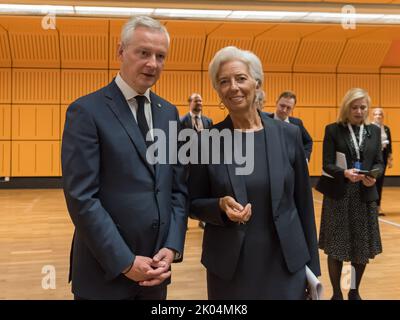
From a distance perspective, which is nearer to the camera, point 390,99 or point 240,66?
point 240,66

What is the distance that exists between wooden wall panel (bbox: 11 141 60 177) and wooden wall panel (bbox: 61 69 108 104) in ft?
4.34

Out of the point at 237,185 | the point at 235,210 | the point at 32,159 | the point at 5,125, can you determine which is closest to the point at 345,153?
the point at 237,185

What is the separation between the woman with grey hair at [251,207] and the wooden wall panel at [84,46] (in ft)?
33.4

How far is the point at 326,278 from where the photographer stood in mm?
4648

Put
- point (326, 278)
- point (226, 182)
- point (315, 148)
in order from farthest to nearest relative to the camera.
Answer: point (315, 148), point (326, 278), point (226, 182)

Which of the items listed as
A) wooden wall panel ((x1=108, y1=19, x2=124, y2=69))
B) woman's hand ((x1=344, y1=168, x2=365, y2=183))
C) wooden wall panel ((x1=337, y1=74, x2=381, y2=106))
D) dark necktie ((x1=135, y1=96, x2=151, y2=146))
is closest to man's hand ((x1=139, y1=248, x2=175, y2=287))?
dark necktie ((x1=135, y1=96, x2=151, y2=146))

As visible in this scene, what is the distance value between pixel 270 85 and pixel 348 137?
30.1ft

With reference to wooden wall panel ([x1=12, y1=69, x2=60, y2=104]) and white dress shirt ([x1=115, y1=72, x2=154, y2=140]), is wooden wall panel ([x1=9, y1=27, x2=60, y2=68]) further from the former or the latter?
white dress shirt ([x1=115, y1=72, x2=154, y2=140])

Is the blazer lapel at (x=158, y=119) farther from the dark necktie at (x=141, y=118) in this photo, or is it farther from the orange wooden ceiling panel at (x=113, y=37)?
the orange wooden ceiling panel at (x=113, y=37)

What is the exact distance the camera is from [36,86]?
1194 centimetres

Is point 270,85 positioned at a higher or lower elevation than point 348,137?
lower

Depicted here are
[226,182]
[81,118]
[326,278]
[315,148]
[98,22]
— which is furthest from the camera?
[315,148]

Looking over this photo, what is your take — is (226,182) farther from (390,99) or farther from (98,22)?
(390,99)

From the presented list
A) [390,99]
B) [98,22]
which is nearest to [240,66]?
[98,22]
